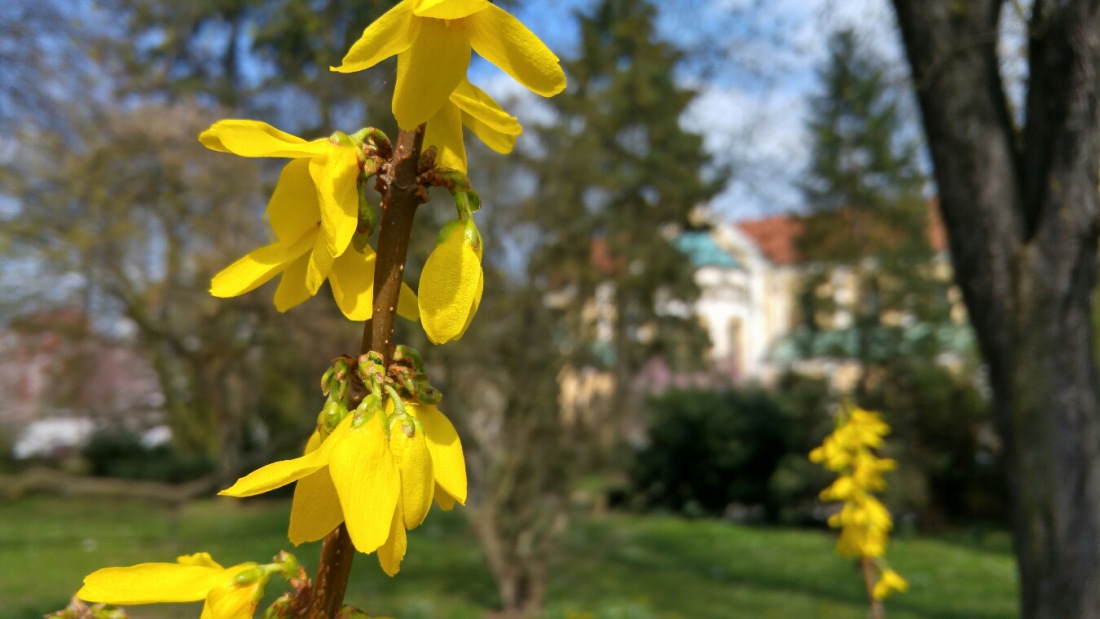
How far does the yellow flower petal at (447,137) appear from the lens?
89 cm

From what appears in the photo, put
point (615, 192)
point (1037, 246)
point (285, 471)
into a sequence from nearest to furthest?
point (285, 471) → point (1037, 246) → point (615, 192)

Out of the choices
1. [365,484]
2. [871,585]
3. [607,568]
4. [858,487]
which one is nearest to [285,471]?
[365,484]

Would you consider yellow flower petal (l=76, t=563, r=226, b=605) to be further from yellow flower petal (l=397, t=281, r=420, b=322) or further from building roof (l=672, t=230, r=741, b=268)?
building roof (l=672, t=230, r=741, b=268)

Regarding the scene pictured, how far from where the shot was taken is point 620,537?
743cm

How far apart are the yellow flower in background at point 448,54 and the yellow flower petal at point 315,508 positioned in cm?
34

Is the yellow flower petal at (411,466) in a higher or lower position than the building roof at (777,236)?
lower

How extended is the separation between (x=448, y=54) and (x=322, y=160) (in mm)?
158

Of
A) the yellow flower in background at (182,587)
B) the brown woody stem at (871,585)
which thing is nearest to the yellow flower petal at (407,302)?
the yellow flower in background at (182,587)

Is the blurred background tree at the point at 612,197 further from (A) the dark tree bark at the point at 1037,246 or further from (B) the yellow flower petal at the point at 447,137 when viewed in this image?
(B) the yellow flower petal at the point at 447,137

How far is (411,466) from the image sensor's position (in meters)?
0.74

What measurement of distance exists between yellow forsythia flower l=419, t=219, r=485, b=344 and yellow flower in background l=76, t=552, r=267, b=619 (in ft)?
0.96

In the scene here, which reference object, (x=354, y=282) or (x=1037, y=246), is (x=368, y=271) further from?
(x=1037, y=246)

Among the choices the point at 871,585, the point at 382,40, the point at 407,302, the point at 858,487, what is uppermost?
the point at 382,40

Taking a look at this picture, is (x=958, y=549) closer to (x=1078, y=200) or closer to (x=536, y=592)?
(x=536, y=592)
